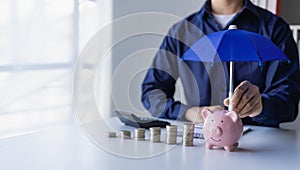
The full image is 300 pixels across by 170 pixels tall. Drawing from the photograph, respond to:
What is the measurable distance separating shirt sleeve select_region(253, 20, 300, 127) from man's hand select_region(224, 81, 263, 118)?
15 centimetres

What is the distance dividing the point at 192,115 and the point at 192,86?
24cm

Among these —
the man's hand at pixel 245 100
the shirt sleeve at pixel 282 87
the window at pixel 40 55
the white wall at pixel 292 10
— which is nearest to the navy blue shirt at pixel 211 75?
the shirt sleeve at pixel 282 87

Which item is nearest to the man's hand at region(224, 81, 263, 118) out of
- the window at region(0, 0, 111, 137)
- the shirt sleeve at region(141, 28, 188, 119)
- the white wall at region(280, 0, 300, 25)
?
the shirt sleeve at region(141, 28, 188, 119)

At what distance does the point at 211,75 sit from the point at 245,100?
0.25 metres

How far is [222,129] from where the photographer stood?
933 millimetres

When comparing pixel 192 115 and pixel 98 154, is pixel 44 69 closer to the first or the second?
pixel 192 115

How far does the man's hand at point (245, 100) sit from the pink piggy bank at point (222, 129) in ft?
0.32

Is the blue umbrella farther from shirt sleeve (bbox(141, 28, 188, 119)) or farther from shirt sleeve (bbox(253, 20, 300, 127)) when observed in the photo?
shirt sleeve (bbox(141, 28, 188, 119))

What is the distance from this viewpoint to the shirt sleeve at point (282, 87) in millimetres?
1318

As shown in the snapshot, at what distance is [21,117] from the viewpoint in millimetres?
1808

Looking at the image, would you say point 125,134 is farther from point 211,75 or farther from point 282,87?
point 282,87

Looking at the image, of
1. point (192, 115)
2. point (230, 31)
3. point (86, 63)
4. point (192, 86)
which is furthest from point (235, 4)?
point (86, 63)

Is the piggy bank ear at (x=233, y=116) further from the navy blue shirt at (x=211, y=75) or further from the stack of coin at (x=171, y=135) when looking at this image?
the navy blue shirt at (x=211, y=75)

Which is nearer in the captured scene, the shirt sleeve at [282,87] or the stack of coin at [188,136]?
the stack of coin at [188,136]
